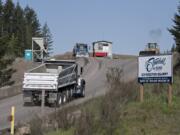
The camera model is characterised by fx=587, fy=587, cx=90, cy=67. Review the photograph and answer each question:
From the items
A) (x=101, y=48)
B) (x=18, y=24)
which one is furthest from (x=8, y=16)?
(x=101, y=48)

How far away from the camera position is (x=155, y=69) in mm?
20141

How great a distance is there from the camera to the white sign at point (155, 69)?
19.7m

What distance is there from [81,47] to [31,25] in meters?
66.3

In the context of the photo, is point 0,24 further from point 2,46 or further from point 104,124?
point 104,124

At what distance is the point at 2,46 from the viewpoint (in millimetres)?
73875

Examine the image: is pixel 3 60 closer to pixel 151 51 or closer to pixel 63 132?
pixel 151 51

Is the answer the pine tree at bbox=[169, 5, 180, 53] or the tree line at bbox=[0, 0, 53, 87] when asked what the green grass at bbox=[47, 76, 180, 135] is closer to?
the pine tree at bbox=[169, 5, 180, 53]

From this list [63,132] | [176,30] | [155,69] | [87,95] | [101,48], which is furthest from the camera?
[101,48]

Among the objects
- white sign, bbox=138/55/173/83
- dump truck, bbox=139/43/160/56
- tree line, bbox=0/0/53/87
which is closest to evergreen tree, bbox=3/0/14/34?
tree line, bbox=0/0/53/87

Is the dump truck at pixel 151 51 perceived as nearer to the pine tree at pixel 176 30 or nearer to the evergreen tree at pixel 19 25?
the pine tree at pixel 176 30

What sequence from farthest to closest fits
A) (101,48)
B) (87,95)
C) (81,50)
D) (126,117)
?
(101,48), (81,50), (87,95), (126,117)

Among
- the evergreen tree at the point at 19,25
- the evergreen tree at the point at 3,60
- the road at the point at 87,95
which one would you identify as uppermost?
the evergreen tree at the point at 19,25

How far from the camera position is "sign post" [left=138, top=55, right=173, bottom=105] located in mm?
19672

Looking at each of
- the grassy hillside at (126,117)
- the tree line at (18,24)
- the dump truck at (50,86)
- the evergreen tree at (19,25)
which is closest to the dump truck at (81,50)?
the tree line at (18,24)
